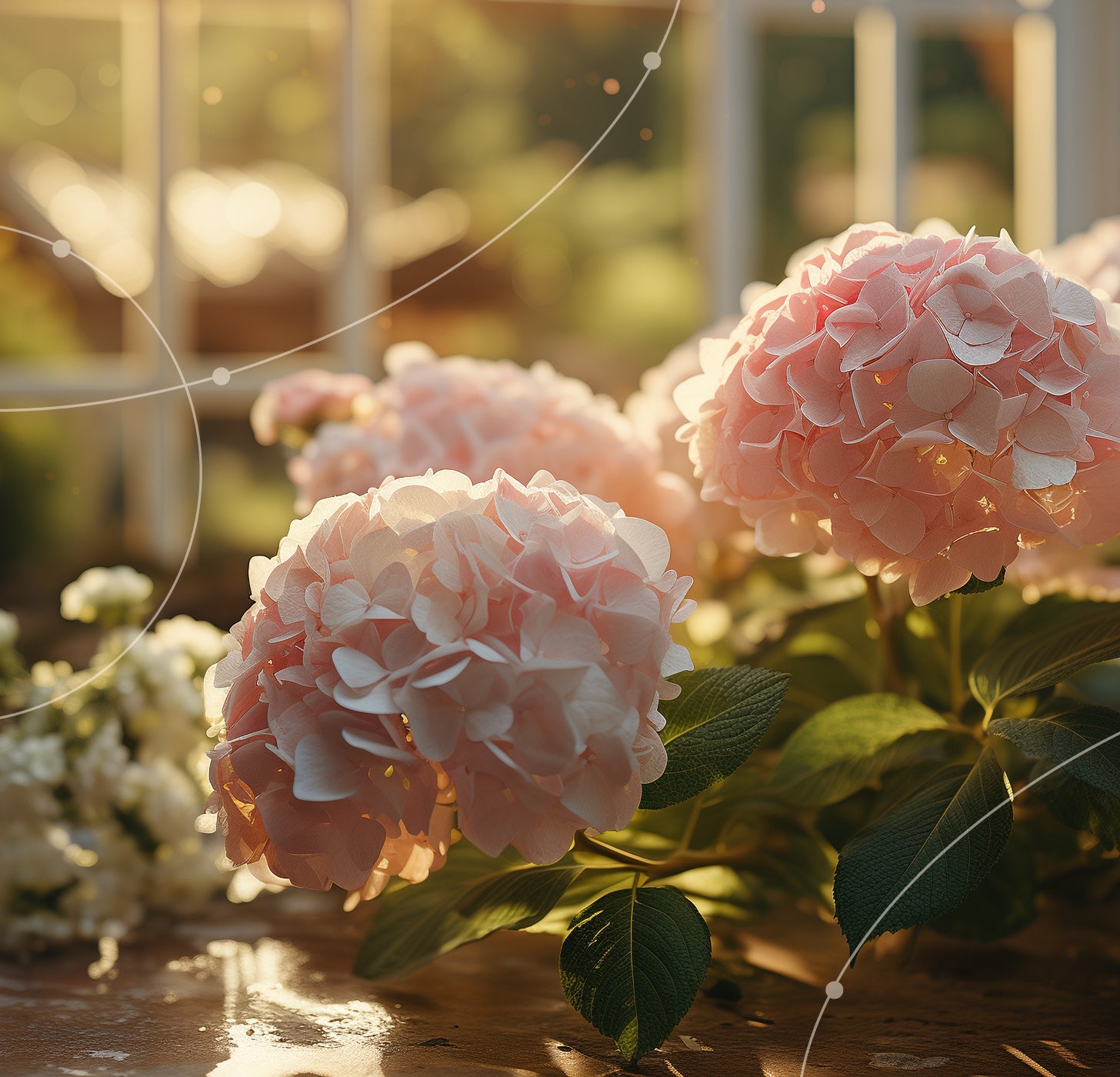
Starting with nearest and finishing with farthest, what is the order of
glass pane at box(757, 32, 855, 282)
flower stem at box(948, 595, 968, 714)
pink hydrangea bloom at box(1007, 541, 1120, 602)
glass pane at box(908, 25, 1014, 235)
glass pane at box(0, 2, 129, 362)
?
flower stem at box(948, 595, 968, 714) → pink hydrangea bloom at box(1007, 541, 1120, 602) → glass pane at box(0, 2, 129, 362) → glass pane at box(908, 25, 1014, 235) → glass pane at box(757, 32, 855, 282)

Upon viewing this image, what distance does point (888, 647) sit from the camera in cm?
67

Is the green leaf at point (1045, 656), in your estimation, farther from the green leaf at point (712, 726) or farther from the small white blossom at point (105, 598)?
the small white blossom at point (105, 598)

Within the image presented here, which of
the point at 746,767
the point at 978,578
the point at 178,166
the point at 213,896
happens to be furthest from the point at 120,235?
the point at 978,578

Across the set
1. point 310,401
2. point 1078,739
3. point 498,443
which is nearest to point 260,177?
point 310,401

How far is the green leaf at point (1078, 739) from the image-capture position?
18.3 inches

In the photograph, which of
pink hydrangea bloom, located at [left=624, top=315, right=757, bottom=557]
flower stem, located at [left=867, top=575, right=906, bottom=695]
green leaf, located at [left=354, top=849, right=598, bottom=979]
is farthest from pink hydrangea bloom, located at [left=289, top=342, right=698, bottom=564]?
green leaf, located at [left=354, top=849, right=598, bottom=979]

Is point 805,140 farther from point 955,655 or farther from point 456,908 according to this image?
point 456,908

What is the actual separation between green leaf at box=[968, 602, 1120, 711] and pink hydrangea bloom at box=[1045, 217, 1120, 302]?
21cm

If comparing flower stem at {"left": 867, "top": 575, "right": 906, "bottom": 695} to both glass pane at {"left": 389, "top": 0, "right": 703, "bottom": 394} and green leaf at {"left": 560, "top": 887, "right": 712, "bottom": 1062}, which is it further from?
glass pane at {"left": 389, "top": 0, "right": 703, "bottom": 394}

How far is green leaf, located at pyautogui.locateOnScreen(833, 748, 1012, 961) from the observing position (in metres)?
0.45

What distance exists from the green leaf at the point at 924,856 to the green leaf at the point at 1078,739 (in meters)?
0.02

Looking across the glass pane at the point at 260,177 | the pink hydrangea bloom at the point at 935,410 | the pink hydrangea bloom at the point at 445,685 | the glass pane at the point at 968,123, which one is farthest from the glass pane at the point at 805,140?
the pink hydrangea bloom at the point at 445,685

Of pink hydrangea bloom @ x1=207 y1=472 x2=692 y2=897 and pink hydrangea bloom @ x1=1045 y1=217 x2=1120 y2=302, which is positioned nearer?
pink hydrangea bloom @ x1=207 y1=472 x2=692 y2=897

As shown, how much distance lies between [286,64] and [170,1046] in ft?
3.32
